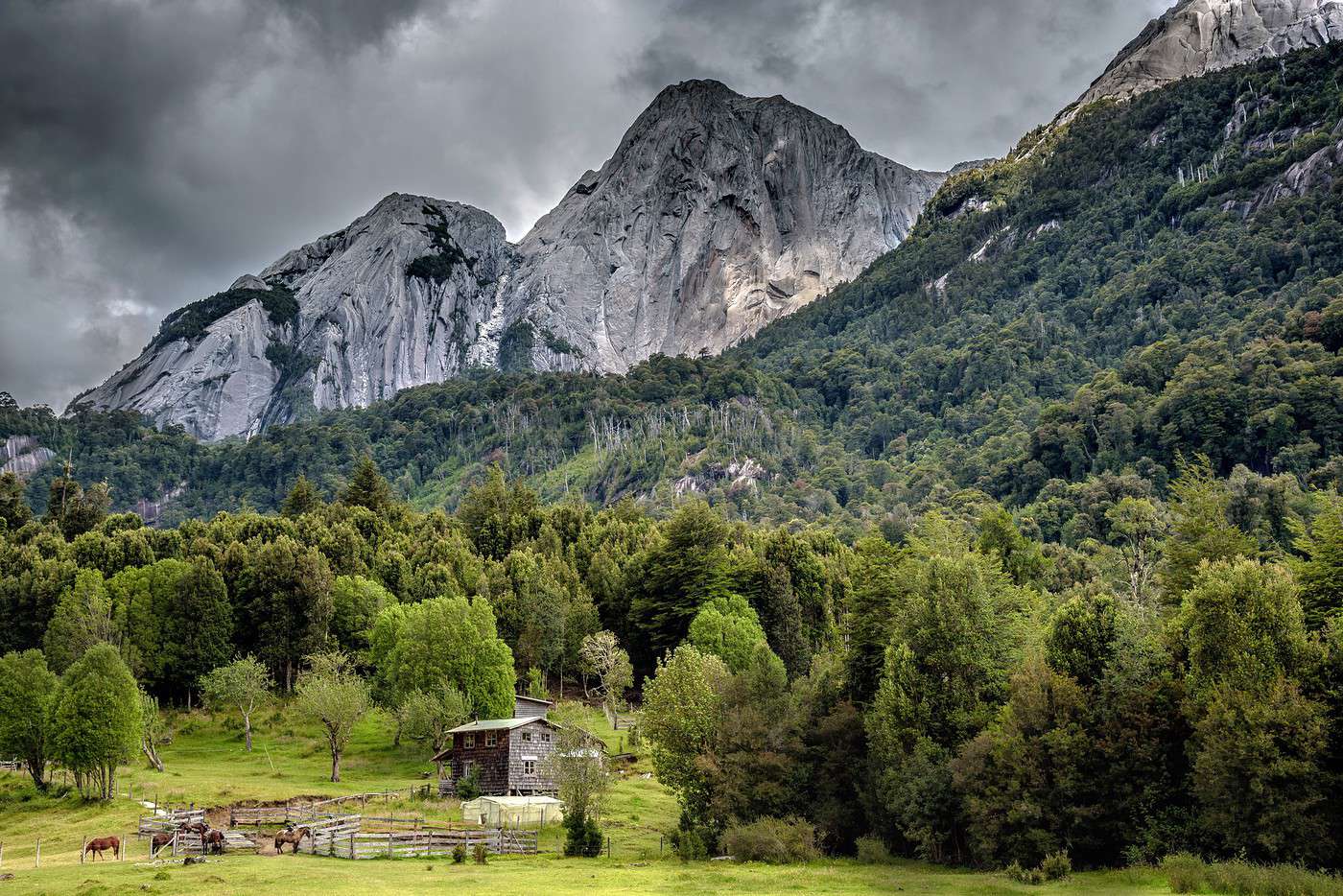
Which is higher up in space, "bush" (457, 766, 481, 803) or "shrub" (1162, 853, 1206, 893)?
Answer: "bush" (457, 766, 481, 803)

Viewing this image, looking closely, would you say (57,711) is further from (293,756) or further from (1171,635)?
(1171,635)

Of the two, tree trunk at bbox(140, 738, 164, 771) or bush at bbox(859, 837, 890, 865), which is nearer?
bush at bbox(859, 837, 890, 865)

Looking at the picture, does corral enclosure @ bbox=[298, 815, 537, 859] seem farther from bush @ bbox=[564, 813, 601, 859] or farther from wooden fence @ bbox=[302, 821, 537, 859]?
bush @ bbox=[564, 813, 601, 859]

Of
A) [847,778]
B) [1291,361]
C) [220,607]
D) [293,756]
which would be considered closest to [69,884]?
[847,778]

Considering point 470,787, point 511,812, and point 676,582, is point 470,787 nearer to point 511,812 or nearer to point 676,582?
point 511,812

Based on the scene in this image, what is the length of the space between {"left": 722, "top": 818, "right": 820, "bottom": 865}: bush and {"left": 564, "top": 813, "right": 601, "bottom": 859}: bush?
6642 mm

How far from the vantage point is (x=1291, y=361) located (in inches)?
6107

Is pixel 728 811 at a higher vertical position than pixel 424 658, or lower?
lower

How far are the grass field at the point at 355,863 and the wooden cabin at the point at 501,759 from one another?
3.52m

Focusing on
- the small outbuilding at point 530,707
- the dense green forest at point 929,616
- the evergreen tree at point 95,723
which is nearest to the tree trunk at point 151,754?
the evergreen tree at point 95,723

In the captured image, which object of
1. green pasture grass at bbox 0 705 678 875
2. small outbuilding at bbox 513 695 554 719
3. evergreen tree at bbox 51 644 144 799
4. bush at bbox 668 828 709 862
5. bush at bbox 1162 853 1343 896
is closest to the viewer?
bush at bbox 1162 853 1343 896

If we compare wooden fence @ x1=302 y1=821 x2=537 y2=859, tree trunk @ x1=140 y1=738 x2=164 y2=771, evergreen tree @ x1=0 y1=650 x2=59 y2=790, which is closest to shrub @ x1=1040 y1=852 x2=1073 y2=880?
wooden fence @ x1=302 y1=821 x2=537 y2=859

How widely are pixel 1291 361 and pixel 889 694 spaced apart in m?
132

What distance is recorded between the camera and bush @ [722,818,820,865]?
51.3m
